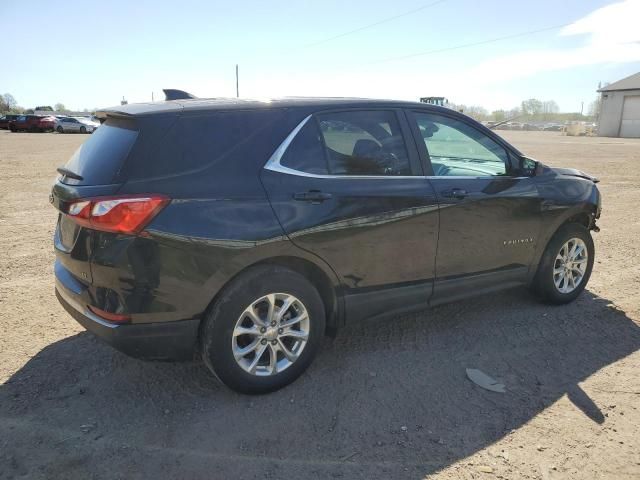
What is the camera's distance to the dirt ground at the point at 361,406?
2604mm

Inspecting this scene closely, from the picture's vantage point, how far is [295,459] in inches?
104

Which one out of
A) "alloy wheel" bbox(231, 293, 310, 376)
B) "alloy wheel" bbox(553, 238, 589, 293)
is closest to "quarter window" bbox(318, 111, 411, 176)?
"alloy wheel" bbox(231, 293, 310, 376)

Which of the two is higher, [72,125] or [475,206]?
[72,125]

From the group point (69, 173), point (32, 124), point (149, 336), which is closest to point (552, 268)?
point (149, 336)

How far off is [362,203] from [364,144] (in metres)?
0.47

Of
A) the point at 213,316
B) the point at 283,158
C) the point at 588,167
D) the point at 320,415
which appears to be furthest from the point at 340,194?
the point at 588,167

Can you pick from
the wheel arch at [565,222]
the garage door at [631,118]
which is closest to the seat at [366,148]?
the wheel arch at [565,222]

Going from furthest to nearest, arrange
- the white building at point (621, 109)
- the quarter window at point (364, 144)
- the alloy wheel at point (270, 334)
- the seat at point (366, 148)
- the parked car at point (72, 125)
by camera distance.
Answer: the white building at point (621, 109)
the parked car at point (72, 125)
the seat at point (366, 148)
the quarter window at point (364, 144)
the alloy wheel at point (270, 334)

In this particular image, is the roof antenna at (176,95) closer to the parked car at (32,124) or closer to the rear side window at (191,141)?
the rear side window at (191,141)

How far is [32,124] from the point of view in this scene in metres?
40.4

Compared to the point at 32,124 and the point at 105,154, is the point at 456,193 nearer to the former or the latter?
the point at 105,154

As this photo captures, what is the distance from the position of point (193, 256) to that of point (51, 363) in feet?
5.12

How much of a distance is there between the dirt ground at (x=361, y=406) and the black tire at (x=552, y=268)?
14 cm

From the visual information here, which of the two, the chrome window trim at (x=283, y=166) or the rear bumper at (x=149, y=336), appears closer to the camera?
the rear bumper at (x=149, y=336)
